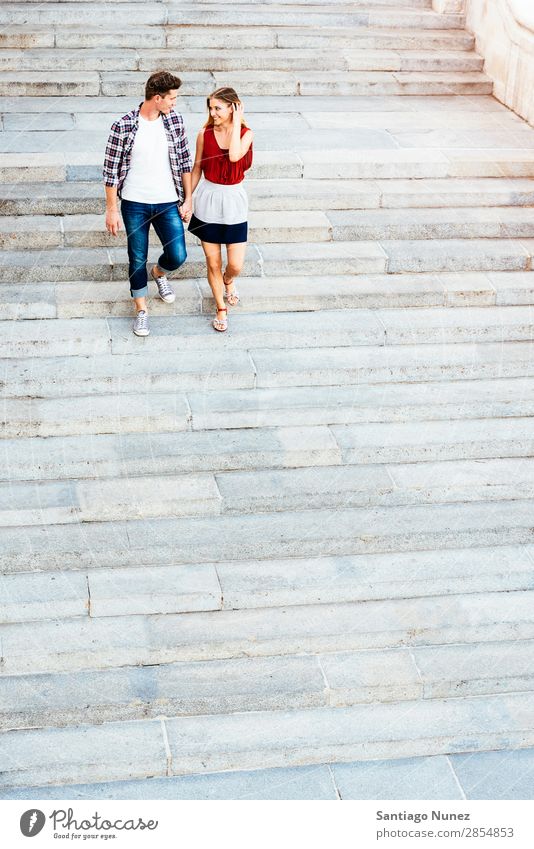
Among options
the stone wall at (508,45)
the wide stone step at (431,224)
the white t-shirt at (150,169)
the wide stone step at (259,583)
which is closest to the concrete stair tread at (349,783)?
the wide stone step at (259,583)

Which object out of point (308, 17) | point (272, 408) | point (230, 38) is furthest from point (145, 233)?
point (308, 17)

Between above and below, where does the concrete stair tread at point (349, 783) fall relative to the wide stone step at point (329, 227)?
below

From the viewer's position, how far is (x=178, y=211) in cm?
830

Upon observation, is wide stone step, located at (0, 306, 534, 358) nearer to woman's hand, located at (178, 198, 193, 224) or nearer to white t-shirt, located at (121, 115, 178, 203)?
woman's hand, located at (178, 198, 193, 224)

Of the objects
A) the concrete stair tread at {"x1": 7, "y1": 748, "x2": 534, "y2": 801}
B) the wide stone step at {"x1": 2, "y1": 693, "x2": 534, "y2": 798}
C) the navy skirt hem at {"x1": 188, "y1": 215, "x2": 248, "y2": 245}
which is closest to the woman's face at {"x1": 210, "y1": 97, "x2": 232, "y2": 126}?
the navy skirt hem at {"x1": 188, "y1": 215, "x2": 248, "y2": 245}

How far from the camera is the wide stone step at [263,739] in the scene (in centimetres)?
645

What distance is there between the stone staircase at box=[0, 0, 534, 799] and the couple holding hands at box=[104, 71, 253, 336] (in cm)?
52

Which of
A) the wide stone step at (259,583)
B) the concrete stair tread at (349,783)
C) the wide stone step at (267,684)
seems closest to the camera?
the concrete stair tread at (349,783)

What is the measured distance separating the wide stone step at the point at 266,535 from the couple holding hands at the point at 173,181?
1.80 m

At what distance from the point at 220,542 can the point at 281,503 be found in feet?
1.78

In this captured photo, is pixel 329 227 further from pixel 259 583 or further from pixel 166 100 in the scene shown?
pixel 259 583

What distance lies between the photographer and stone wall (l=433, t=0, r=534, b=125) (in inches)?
451

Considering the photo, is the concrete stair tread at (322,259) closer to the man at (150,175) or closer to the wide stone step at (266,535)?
the man at (150,175)
